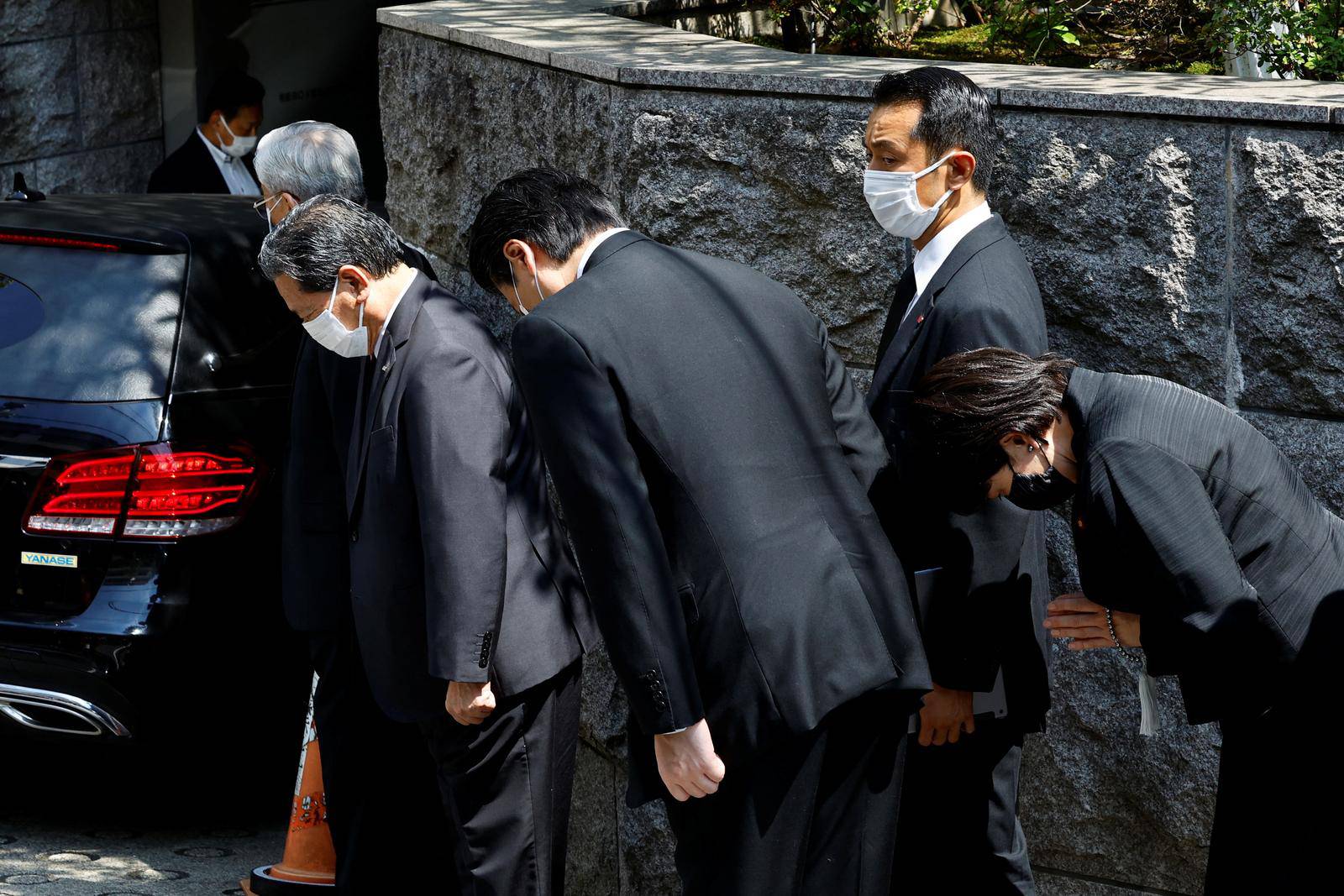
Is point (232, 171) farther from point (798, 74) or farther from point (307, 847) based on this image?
point (798, 74)

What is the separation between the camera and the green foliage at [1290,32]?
4078mm

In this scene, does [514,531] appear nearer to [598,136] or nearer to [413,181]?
[598,136]

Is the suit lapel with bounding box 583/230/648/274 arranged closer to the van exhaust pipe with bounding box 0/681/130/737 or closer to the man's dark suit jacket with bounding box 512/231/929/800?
the man's dark suit jacket with bounding box 512/231/929/800

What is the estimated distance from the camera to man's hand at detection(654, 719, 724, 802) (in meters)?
2.57

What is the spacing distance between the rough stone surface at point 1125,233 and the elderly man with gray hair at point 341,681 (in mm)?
1503

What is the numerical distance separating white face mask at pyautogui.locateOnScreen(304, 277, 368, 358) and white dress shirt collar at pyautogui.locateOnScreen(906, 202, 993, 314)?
1.17 metres

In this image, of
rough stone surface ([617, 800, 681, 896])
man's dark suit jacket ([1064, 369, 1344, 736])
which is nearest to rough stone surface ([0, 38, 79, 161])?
rough stone surface ([617, 800, 681, 896])

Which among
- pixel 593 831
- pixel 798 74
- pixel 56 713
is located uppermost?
pixel 798 74

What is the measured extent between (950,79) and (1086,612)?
1.12 m

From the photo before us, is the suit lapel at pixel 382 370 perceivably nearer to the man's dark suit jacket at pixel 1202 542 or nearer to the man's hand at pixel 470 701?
the man's hand at pixel 470 701

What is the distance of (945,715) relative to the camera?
304cm

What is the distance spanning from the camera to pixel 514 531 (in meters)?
3.27

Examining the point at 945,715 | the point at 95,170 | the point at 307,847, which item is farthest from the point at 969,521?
the point at 95,170

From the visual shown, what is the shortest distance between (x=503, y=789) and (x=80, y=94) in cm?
706
